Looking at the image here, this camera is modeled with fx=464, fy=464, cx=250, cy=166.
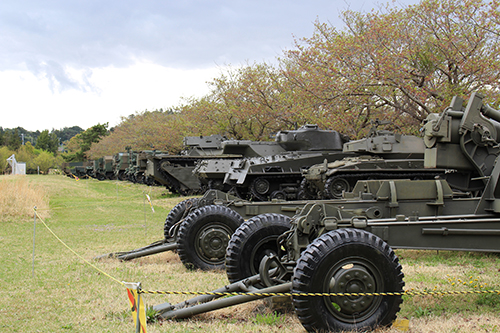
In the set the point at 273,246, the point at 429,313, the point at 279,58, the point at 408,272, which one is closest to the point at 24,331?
the point at 273,246

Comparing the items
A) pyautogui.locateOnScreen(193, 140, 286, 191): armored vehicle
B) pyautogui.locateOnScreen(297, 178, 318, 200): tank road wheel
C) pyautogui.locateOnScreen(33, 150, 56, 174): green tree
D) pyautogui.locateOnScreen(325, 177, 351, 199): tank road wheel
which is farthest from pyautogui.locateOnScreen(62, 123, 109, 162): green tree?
pyautogui.locateOnScreen(325, 177, 351, 199): tank road wheel

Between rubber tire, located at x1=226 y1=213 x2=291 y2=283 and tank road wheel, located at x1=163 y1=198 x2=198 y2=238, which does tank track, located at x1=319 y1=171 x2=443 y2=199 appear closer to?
tank road wheel, located at x1=163 y1=198 x2=198 y2=238

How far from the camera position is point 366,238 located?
3.80 m

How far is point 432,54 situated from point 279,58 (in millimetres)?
10140

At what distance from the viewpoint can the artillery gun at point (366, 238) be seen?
3.69m

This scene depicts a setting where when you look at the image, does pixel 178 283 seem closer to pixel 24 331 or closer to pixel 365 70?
pixel 24 331

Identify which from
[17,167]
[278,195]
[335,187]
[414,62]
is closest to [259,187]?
[278,195]

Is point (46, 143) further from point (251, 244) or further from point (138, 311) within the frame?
point (138, 311)

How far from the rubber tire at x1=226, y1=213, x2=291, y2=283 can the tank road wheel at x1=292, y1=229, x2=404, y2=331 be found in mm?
1288

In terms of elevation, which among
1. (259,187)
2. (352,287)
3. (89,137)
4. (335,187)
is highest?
(89,137)

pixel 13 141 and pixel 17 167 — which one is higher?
pixel 13 141

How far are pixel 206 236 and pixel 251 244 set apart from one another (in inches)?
64.7

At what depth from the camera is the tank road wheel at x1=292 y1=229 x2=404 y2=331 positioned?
3.64m

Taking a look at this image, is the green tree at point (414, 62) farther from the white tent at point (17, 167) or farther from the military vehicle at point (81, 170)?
the military vehicle at point (81, 170)
